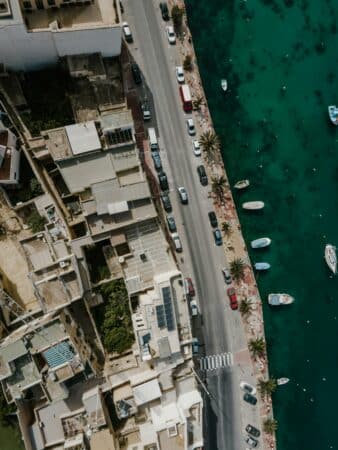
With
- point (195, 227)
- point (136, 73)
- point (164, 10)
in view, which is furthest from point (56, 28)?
point (195, 227)

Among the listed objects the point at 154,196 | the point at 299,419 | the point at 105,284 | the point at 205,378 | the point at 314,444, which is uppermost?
the point at 154,196

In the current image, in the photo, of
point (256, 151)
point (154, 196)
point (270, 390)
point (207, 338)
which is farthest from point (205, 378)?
point (256, 151)

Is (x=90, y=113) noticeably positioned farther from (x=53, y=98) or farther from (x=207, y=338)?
(x=207, y=338)

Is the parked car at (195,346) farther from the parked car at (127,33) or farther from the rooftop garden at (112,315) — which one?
the parked car at (127,33)

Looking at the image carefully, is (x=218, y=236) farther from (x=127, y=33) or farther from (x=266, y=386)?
(x=127, y=33)

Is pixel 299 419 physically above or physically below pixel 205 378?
below

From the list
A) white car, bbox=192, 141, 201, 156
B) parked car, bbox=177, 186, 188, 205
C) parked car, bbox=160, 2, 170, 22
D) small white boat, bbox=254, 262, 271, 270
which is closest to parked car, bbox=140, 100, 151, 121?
white car, bbox=192, 141, 201, 156
